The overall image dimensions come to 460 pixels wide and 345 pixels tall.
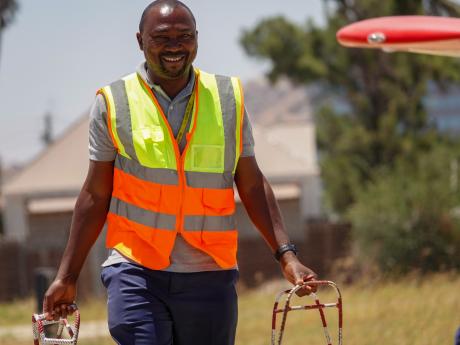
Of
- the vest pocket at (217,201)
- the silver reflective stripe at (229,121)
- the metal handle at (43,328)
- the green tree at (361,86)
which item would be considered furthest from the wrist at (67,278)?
the green tree at (361,86)

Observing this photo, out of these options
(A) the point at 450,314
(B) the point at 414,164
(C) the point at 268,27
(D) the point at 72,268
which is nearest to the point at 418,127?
(B) the point at 414,164

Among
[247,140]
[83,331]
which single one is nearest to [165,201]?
[247,140]

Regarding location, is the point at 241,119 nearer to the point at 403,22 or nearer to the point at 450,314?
the point at 403,22

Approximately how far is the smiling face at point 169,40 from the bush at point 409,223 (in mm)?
17527

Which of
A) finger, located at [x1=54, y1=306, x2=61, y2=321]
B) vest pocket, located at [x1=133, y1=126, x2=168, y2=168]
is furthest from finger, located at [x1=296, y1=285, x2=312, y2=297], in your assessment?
finger, located at [x1=54, y1=306, x2=61, y2=321]

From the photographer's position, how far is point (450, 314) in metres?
9.69

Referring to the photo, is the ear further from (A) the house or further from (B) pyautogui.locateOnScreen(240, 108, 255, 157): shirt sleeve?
(A) the house

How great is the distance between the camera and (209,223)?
3.98 meters

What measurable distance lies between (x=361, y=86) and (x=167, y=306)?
26.7 m

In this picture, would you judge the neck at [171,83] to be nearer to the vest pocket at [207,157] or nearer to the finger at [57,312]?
the vest pocket at [207,157]

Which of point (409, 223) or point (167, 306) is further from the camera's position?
point (409, 223)

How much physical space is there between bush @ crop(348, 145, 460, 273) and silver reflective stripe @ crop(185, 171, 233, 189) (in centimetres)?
1737

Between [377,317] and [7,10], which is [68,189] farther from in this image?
[377,317]

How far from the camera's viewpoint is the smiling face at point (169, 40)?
12.7ft
